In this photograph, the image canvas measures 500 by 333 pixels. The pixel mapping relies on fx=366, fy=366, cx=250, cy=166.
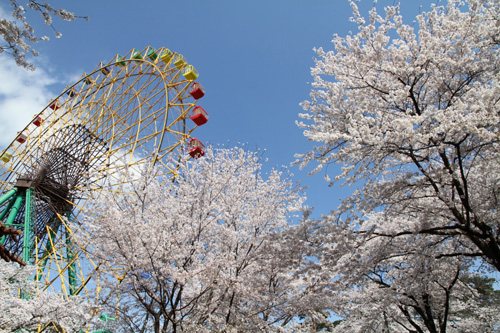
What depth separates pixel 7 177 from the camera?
18.9m

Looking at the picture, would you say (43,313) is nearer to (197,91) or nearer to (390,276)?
(390,276)

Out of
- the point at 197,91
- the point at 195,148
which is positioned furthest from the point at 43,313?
the point at 197,91

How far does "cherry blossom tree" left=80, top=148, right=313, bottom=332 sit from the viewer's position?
746cm

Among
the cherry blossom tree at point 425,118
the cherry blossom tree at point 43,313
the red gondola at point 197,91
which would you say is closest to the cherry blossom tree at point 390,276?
the cherry blossom tree at point 425,118

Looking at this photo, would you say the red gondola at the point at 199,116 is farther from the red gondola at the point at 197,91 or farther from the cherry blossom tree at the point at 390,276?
the cherry blossom tree at the point at 390,276

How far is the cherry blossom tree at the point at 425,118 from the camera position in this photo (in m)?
5.22

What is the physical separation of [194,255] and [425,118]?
17.5 ft

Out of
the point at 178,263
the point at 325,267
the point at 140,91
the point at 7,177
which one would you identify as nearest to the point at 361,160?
the point at 325,267

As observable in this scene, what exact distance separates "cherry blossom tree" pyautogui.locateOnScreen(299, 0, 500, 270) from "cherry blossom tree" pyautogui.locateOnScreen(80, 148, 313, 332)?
85.6 inches

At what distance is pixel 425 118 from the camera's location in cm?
513

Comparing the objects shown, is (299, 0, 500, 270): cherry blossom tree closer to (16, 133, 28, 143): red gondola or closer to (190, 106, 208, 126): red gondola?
(190, 106, 208, 126): red gondola

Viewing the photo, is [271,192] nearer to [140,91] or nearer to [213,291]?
[213,291]

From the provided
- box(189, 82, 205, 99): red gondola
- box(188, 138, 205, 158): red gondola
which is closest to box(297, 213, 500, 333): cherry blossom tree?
box(188, 138, 205, 158): red gondola

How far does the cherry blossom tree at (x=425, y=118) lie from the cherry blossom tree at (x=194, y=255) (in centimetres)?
217
